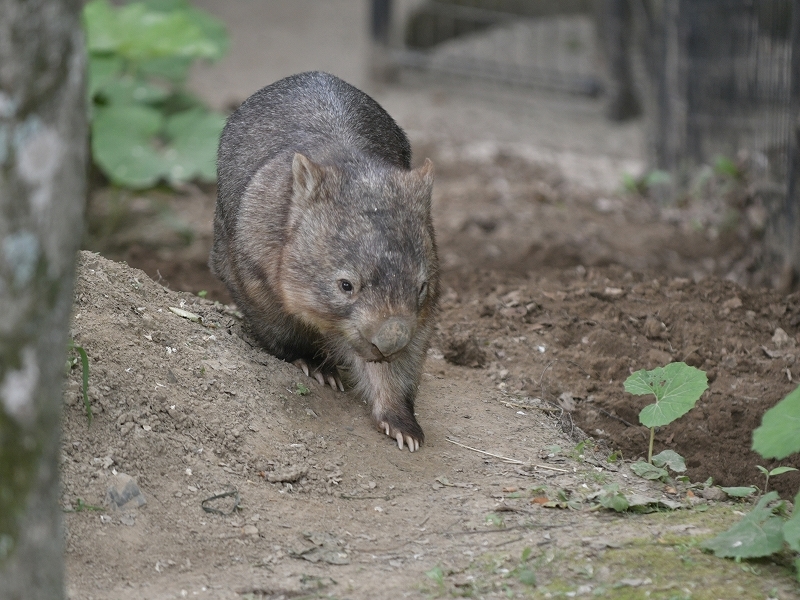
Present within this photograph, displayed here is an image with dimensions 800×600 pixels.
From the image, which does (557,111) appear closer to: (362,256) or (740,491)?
(362,256)

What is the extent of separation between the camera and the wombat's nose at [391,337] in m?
3.86

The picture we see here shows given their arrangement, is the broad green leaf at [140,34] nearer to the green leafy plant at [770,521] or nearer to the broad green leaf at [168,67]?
the broad green leaf at [168,67]

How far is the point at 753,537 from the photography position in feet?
10.7

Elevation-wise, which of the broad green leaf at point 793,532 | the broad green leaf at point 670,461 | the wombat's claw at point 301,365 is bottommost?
the broad green leaf at point 670,461

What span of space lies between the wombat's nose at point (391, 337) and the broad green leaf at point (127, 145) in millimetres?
5043

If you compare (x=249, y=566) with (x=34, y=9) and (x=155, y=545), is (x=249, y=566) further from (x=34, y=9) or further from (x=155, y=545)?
(x=34, y=9)

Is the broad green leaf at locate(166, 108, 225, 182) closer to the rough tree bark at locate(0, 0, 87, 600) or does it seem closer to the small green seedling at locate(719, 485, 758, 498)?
the small green seedling at locate(719, 485, 758, 498)

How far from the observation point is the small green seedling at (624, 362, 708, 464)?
13.0 feet

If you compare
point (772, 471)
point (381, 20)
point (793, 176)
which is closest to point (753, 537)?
point (772, 471)

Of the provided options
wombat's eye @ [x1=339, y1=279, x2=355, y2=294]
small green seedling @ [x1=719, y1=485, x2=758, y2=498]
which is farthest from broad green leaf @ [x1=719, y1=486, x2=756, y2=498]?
wombat's eye @ [x1=339, y1=279, x2=355, y2=294]

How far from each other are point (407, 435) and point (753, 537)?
4.66ft

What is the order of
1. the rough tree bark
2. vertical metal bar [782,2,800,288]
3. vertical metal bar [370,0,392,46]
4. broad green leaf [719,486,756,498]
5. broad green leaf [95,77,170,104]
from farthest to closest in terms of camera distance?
1. vertical metal bar [370,0,392,46]
2. broad green leaf [95,77,170,104]
3. vertical metal bar [782,2,800,288]
4. broad green leaf [719,486,756,498]
5. the rough tree bark

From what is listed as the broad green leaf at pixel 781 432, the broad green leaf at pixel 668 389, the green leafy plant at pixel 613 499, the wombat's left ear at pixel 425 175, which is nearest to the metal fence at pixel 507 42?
the wombat's left ear at pixel 425 175

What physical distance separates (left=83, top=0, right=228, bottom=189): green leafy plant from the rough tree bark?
249 inches
